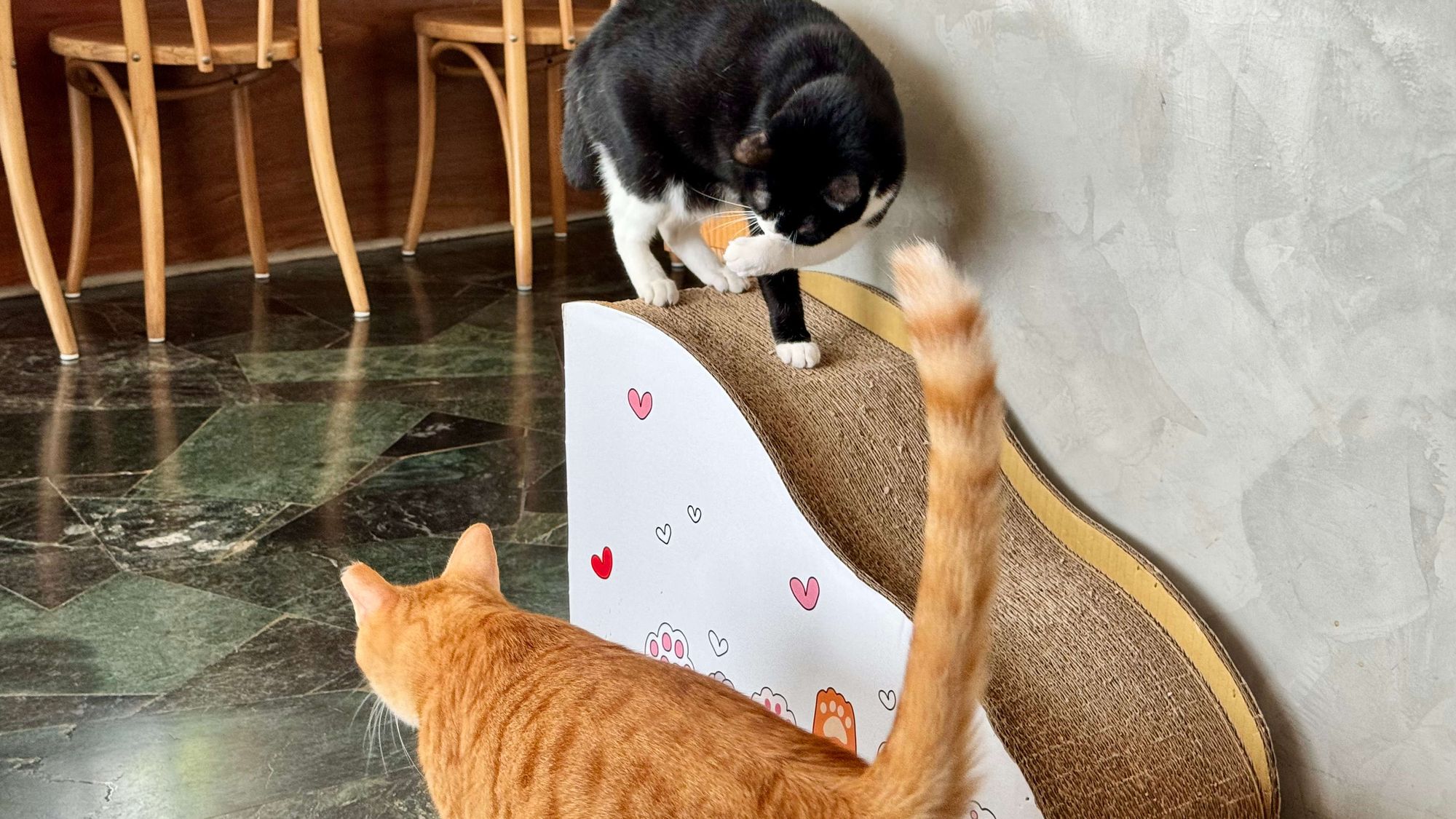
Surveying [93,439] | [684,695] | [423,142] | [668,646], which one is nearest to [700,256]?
[668,646]

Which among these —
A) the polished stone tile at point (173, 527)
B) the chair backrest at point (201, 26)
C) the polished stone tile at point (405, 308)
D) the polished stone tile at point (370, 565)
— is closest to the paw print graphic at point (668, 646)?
the polished stone tile at point (370, 565)

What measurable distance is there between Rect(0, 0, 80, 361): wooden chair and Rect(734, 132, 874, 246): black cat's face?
1.86m

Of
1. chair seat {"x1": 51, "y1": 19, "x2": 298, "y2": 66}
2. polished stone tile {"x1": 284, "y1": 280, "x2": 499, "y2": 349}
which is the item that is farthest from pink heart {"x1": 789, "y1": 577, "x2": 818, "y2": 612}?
chair seat {"x1": 51, "y1": 19, "x2": 298, "y2": 66}

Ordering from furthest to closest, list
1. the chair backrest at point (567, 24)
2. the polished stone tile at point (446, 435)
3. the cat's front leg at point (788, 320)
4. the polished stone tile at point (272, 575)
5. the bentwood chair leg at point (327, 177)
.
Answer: the chair backrest at point (567, 24) < the bentwood chair leg at point (327, 177) < the polished stone tile at point (446, 435) < the polished stone tile at point (272, 575) < the cat's front leg at point (788, 320)

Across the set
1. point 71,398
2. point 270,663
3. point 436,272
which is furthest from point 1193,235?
point 436,272

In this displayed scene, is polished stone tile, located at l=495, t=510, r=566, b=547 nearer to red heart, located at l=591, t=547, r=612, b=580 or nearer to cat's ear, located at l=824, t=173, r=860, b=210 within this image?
red heart, located at l=591, t=547, r=612, b=580

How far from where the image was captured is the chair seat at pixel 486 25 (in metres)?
3.11

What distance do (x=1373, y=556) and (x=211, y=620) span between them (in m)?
1.35

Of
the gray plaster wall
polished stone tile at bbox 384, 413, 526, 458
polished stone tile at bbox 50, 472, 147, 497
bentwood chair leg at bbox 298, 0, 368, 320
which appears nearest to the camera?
the gray plaster wall

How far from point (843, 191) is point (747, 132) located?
130 mm

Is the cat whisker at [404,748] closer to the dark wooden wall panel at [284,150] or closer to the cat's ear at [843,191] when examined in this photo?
the cat's ear at [843,191]

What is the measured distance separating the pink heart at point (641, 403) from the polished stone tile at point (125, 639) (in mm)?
608

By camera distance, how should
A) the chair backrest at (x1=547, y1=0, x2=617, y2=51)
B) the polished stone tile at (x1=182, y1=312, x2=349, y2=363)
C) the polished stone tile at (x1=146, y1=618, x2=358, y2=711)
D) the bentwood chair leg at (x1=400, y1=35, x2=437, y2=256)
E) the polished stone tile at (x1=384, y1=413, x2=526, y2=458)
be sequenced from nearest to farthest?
1. the polished stone tile at (x1=146, y1=618, x2=358, y2=711)
2. the polished stone tile at (x1=384, y1=413, x2=526, y2=458)
3. the polished stone tile at (x1=182, y1=312, x2=349, y2=363)
4. the chair backrest at (x1=547, y1=0, x2=617, y2=51)
5. the bentwood chair leg at (x1=400, y1=35, x2=437, y2=256)

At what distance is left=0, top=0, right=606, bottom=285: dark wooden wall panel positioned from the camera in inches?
119
